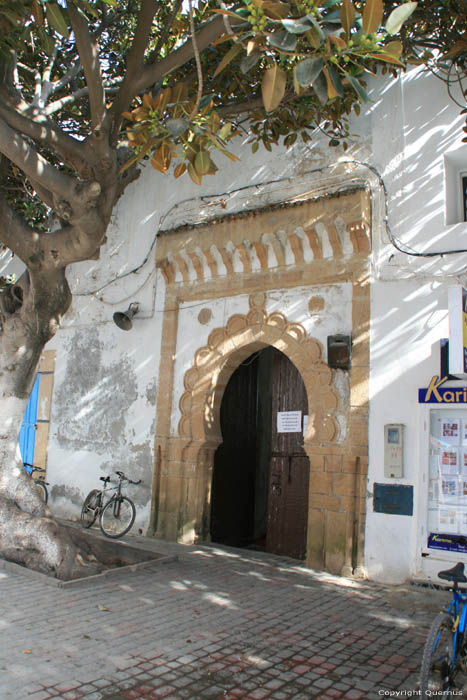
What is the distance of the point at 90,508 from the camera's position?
29.8 feet

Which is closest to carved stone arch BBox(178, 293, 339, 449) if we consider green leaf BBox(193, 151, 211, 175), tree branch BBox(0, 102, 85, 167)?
tree branch BBox(0, 102, 85, 167)

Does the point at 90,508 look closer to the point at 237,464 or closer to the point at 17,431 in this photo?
the point at 237,464

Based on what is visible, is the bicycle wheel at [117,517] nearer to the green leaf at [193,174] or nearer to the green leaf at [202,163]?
the green leaf at [193,174]

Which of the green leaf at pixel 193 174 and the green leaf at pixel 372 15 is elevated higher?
the green leaf at pixel 372 15

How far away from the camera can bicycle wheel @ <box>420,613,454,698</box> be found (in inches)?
133

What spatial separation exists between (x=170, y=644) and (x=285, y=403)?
4693mm

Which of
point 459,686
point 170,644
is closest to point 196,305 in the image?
point 170,644

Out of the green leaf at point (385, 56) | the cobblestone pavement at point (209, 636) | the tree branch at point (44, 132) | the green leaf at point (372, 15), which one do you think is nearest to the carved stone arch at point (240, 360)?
the cobblestone pavement at point (209, 636)

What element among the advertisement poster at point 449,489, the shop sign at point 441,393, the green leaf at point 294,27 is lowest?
the advertisement poster at point 449,489

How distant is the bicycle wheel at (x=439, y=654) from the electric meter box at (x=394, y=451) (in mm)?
3012

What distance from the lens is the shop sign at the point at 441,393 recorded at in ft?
20.6

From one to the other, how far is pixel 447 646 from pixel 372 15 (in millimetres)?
3737

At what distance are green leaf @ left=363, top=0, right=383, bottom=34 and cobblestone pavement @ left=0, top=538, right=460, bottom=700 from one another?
400 cm

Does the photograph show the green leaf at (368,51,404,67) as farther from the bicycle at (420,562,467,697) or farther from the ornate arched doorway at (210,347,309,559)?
the ornate arched doorway at (210,347,309,559)
